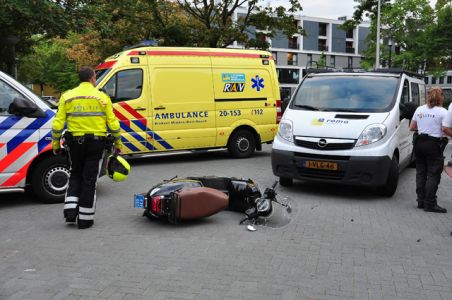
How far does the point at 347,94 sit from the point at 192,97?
394cm

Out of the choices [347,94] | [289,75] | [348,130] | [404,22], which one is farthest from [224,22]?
[289,75]

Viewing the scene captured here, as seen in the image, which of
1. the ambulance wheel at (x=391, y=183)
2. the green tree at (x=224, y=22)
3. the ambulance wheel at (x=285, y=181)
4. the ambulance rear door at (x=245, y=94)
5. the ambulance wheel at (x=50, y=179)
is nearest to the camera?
the ambulance wheel at (x=50, y=179)

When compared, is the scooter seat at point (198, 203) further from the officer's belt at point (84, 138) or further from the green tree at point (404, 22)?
the green tree at point (404, 22)

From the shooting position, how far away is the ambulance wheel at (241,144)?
38.4 feet

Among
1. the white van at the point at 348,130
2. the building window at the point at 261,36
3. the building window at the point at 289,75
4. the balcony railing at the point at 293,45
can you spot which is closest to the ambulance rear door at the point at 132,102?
the white van at the point at 348,130

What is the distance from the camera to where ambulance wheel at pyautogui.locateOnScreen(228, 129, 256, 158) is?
1170 centimetres

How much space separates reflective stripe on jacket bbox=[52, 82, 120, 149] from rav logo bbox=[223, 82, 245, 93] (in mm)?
5834

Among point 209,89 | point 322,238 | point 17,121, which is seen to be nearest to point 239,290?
point 322,238

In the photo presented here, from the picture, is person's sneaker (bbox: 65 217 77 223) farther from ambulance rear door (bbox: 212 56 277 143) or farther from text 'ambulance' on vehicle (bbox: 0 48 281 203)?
ambulance rear door (bbox: 212 56 277 143)

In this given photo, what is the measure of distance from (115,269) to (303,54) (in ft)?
240

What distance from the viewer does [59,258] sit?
4652mm

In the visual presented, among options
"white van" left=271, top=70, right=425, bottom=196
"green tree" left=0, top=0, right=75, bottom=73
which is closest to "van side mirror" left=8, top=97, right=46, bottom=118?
"white van" left=271, top=70, right=425, bottom=196

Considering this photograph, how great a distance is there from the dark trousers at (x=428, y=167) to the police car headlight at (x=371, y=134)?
21.4 inches

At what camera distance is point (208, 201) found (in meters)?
A: 5.74
